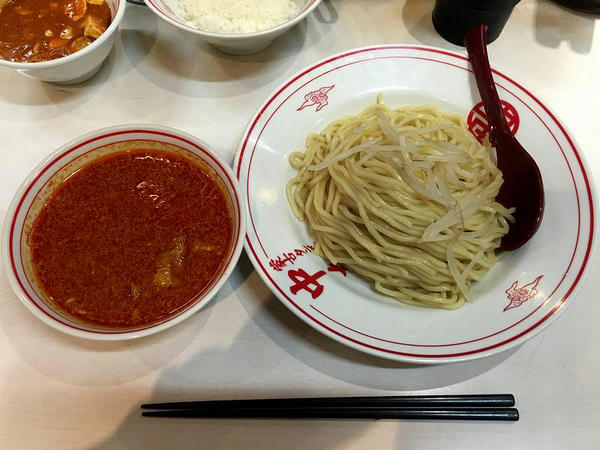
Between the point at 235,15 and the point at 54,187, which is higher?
the point at 235,15

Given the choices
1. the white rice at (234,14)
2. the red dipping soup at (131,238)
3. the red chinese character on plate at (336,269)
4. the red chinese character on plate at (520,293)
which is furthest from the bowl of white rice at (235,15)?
the red chinese character on plate at (520,293)

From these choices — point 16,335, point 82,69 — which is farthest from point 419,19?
point 16,335

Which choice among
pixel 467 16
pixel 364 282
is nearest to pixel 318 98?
pixel 364 282

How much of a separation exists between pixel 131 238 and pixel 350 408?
976mm

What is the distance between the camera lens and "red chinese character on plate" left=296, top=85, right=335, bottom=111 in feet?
6.20

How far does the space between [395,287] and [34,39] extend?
77.1 inches

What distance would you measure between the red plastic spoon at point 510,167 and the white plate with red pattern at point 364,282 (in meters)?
0.06

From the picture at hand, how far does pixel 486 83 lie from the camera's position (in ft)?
6.15

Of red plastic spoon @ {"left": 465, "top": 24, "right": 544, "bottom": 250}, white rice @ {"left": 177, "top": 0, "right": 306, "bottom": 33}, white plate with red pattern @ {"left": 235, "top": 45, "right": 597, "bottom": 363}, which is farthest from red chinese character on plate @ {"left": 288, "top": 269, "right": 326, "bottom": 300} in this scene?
white rice @ {"left": 177, "top": 0, "right": 306, "bottom": 33}

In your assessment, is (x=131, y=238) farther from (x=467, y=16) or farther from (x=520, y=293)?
(x=467, y=16)

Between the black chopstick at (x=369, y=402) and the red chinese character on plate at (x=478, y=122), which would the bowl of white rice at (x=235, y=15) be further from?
the black chopstick at (x=369, y=402)

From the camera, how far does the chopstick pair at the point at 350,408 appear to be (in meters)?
1.49

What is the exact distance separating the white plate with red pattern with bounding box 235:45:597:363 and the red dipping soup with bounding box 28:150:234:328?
169 mm

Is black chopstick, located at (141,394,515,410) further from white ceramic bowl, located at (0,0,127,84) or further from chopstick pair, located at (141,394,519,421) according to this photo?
white ceramic bowl, located at (0,0,127,84)
